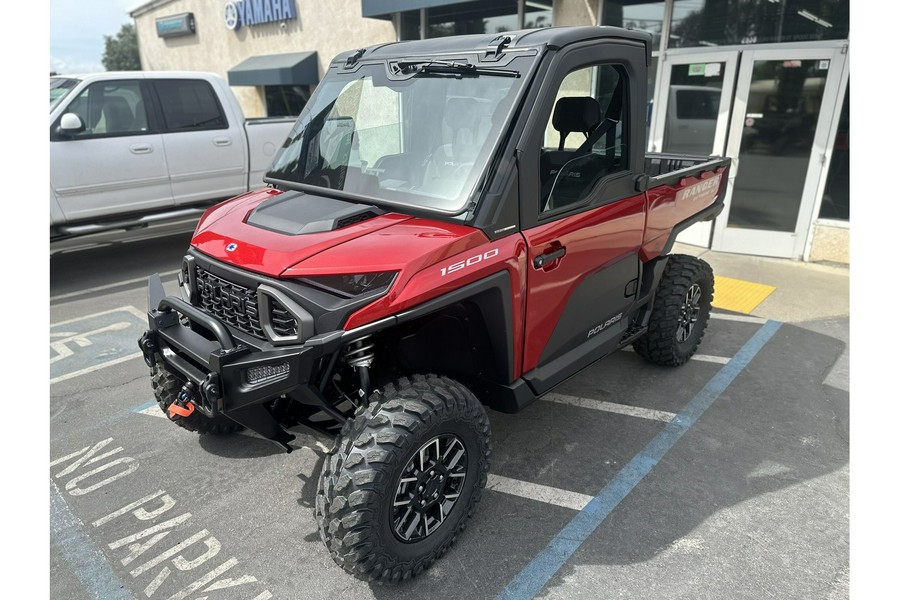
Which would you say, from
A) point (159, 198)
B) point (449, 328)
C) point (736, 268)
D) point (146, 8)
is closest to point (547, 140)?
point (449, 328)

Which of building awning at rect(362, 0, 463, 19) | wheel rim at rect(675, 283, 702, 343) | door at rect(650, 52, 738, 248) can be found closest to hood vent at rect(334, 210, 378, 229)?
wheel rim at rect(675, 283, 702, 343)

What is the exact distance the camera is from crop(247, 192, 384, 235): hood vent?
2.74 meters

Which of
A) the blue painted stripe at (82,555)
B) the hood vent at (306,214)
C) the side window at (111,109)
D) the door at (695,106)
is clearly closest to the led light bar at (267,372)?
the hood vent at (306,214)

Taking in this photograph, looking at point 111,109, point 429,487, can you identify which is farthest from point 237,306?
point 111,109

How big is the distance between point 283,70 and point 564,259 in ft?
44.1

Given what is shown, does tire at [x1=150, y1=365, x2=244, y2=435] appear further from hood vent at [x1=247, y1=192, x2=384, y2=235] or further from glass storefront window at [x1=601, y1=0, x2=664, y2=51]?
glass storefront window at [x1=601, y1=0, x2=664, y2=51]

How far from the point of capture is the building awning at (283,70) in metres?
14.5

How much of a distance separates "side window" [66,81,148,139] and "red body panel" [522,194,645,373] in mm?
6075

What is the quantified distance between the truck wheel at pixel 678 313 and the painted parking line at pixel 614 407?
1.84ft

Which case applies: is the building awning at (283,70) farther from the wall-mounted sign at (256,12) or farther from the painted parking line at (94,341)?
the painted parking line at (94,341)

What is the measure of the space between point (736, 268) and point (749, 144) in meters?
1.60

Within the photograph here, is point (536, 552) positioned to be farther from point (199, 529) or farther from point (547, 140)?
point (547, 140)

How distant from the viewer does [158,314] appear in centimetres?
291

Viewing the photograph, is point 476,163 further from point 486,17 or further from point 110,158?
point 486,17
